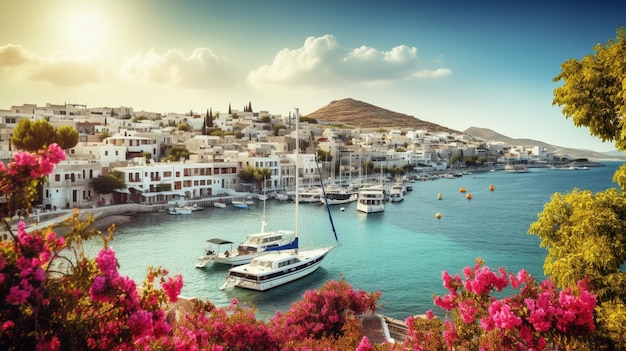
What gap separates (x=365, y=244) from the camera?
29797 mm

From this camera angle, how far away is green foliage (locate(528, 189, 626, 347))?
528 cm

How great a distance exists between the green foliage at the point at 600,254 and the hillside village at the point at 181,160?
25.5 feet

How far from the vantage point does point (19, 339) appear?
3393 mm

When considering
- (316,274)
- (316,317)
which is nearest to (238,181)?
(316,274)

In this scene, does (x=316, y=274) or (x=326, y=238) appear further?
(x=326, y=238)

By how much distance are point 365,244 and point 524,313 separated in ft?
81.7

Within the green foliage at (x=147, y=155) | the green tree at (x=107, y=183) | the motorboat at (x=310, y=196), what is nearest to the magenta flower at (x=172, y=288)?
the green tree at (x=107, y=183)

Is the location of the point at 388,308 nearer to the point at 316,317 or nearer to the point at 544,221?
the point at 316,317

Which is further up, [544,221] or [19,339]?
[544,221]

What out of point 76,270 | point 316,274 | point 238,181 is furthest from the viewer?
point 238,181

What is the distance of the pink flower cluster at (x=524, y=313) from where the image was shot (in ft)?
15.7

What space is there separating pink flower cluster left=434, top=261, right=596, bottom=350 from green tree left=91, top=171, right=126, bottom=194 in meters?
39.1

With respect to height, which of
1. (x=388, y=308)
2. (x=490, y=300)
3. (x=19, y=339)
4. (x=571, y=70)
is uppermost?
(x=571, y=70)

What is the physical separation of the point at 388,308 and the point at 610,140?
12.8 meters
